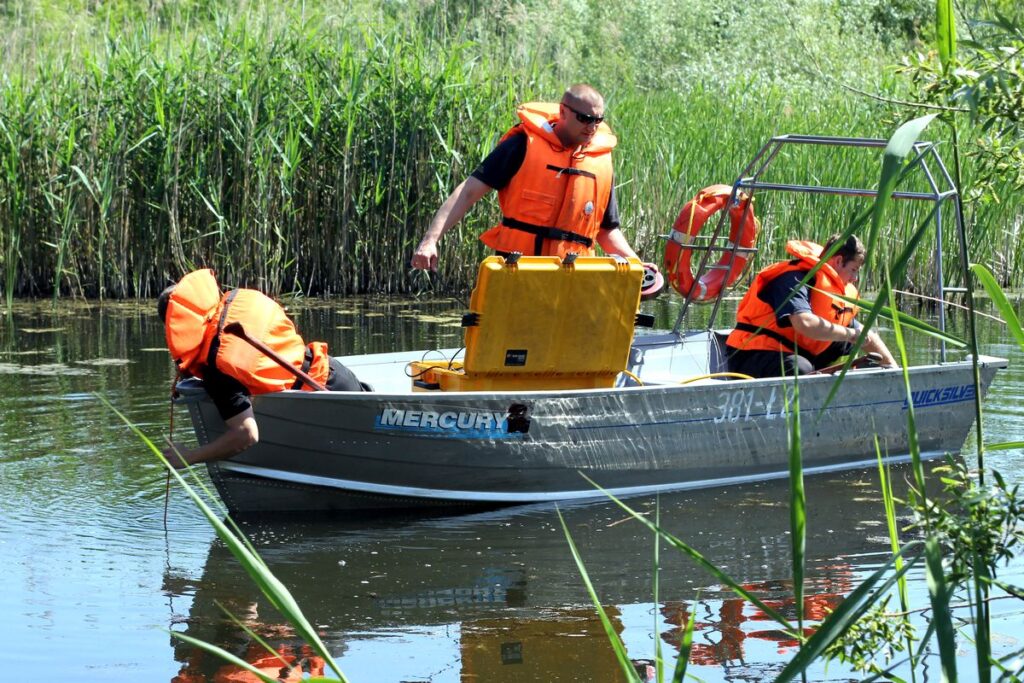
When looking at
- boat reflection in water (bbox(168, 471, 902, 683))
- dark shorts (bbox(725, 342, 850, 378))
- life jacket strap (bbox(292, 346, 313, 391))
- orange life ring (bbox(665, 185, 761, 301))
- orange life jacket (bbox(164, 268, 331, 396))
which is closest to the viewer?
boat reflection in water (bbox(168, 471, 902, 683))

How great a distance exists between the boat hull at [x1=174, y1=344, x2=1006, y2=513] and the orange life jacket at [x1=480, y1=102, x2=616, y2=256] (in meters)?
0.78

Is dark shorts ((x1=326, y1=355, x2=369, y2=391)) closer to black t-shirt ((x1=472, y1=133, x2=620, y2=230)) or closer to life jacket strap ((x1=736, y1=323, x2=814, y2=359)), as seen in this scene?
black t-shirt ((x1=472, y1=133, x2=620, y2=230))

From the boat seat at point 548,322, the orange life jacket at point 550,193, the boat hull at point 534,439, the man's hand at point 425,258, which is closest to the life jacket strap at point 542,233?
the orange life jacket at point 550,193

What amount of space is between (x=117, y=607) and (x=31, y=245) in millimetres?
7137

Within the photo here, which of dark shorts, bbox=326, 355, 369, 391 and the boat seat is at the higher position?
the boat seat

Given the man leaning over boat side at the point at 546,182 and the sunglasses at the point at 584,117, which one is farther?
the man leaning over boat side at the point at 546,182

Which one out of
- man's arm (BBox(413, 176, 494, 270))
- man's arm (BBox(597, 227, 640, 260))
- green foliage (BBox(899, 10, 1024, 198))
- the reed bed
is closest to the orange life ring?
man's arm (BBox(597, 227, 640, 260))

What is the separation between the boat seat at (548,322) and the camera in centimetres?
560

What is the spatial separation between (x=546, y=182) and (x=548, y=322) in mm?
717

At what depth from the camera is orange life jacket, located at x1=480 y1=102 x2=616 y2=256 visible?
6.12m

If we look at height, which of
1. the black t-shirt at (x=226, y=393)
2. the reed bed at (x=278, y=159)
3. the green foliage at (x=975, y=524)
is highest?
the reed bed at (x=278, y=159)

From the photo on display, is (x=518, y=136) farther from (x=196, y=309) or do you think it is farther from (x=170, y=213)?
(x=170, y=213)

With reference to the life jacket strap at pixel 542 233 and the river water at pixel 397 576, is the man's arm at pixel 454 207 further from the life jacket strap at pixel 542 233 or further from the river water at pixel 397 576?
the river water at pixel 397 576

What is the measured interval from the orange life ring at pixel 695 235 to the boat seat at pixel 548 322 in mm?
1400
